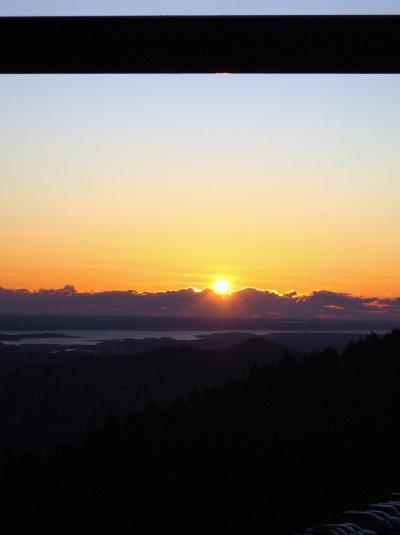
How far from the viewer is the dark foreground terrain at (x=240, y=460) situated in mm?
2715

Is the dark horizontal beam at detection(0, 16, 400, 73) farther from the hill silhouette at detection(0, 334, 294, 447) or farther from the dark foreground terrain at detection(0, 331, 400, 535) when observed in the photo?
the hill silhouette at detection(0, 334, 294, 447)

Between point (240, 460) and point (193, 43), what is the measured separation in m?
2.35

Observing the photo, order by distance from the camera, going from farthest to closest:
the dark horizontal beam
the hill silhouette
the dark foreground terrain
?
the hill silhouette < the dark foreground terrain < the dark horizontal beam

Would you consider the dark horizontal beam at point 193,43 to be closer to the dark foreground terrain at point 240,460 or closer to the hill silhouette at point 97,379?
the dark foreground terrain at point 240,460

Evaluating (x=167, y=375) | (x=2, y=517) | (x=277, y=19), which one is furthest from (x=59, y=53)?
(x=167, y=375)

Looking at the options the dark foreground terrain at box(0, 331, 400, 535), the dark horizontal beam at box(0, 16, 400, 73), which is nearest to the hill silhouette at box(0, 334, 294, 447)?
the dark foreground terrain at box(0, 331, 400, 535)

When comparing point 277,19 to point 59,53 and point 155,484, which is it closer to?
point 59,53

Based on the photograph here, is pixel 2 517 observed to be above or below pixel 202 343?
below

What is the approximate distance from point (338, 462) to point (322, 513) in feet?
1.20

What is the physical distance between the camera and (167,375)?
20.7 ft

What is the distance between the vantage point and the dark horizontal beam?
2.94 feet

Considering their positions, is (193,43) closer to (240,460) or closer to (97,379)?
(240,460)

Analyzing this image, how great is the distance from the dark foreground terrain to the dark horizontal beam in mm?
1899

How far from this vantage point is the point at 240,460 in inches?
115
